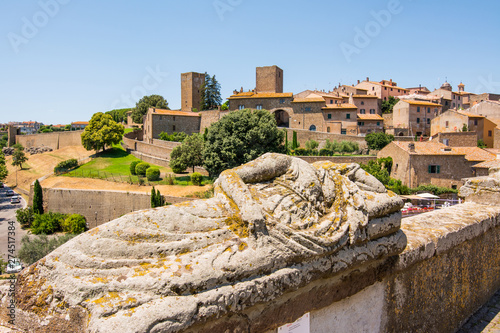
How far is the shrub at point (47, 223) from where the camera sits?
955 inches

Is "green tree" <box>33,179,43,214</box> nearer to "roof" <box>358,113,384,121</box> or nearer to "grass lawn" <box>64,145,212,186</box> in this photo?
"grass lawn" <box>64,145,212,186</box>

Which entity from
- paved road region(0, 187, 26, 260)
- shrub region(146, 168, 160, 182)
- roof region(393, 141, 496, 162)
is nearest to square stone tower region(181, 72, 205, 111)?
paved road region(0, 187, 26, 260)

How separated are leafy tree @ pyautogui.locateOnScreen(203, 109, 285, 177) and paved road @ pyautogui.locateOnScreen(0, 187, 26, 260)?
47.2 feet

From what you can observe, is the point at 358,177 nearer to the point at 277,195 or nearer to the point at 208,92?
the point at 277,195

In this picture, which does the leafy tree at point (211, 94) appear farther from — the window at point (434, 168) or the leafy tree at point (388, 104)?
the window at point (434, 168)

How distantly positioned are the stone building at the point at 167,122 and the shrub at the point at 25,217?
19547 millimetres

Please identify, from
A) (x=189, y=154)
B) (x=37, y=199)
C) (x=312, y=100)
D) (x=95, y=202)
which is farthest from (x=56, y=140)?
(x=312, y=100)

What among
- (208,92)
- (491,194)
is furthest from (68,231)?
(208,92)

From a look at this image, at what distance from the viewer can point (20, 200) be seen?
35.1m

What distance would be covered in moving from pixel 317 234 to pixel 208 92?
190 feet

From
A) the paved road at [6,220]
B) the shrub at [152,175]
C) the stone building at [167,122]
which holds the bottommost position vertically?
the paved road at [6,220]

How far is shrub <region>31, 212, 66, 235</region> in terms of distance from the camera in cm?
2427

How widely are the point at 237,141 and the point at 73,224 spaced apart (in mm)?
13811

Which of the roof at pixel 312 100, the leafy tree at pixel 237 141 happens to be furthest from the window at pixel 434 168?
the roof at pixel 312 100
